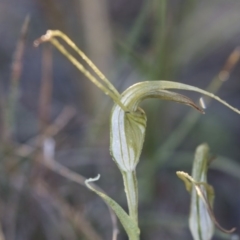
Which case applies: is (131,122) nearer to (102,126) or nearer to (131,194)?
(131,194)

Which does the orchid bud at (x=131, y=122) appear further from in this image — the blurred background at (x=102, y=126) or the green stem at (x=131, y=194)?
the blurred background at (x=102, y=126)

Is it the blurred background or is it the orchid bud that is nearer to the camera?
the orchid bud

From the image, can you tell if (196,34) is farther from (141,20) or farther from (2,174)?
(2,174)

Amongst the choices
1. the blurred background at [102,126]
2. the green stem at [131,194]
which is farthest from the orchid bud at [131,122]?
the blurred background at [102,126]

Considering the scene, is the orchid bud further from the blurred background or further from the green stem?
the blurred background

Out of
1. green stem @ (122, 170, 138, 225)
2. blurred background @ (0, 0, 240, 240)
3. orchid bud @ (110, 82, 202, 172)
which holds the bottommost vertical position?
green stem @ (122, 170, 138, 225)

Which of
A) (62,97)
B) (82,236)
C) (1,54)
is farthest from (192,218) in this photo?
(1,54)

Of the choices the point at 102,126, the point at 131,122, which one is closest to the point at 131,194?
the point at 131,122

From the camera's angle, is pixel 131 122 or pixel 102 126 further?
pixel 102 126

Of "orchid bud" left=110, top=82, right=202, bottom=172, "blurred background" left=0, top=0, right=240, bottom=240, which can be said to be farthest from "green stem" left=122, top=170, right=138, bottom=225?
"blurred background" left=0, top=0, right=240, bottom=240
